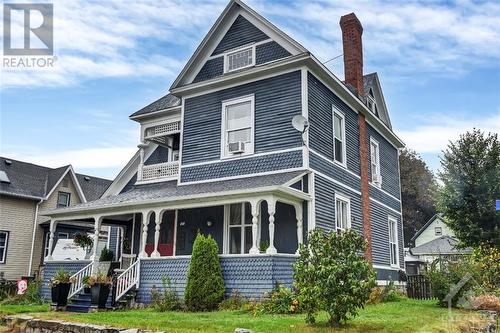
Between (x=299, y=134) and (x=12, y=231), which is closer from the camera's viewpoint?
(x=299, y=134)

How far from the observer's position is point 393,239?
814 inches

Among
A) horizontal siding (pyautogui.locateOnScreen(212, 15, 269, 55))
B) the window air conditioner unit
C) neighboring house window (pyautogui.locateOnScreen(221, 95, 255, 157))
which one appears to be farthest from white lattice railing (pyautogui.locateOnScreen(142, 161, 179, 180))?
horizontal siding (pyautogui.locateOnScreen(212, 15, 269, 55))

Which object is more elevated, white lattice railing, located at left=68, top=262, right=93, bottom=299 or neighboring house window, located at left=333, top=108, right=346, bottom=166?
neighboring house window, located at left=333, top=108, right=346, bottom=166

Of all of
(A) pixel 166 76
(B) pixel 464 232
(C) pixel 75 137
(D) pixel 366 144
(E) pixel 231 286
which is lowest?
(E) pixel 231 286

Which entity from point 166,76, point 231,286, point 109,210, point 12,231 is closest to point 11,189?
point 12,231

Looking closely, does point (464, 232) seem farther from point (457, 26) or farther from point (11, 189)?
point (11, 189)

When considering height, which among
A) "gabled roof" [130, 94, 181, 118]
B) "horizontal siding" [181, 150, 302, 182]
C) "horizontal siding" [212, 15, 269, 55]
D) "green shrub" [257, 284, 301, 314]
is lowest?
"green shrub" [257, 284, 301, 314]

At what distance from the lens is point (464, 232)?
746 inches

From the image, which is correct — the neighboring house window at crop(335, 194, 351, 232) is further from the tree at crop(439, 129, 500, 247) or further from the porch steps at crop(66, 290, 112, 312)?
the porch steps at crop(66, 290, 112, 312)

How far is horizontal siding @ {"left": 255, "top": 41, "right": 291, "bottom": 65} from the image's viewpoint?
47.9ft

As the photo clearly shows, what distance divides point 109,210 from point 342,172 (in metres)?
8.09

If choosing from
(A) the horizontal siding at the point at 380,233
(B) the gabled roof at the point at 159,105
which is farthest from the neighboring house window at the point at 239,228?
(A) the horizontal siding at the point at 380,233

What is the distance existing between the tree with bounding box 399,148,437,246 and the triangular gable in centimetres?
2978

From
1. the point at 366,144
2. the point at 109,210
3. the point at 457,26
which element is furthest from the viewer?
the point at 366,144
